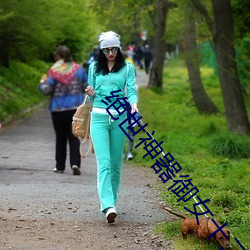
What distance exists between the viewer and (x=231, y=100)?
643 inches

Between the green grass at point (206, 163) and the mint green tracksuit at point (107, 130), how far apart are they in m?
0.67

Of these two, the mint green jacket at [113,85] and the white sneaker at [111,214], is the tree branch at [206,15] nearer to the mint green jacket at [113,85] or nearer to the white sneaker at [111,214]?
the mint green jacket at [113,85]

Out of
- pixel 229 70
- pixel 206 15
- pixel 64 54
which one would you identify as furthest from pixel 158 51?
pixel 64 54

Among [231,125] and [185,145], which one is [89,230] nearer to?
[185,145]

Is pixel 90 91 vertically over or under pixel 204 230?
over

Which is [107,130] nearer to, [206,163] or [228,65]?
[206,163]

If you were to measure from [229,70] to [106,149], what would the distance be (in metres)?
9.22

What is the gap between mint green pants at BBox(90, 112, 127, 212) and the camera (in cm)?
735

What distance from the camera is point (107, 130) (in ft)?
24.6

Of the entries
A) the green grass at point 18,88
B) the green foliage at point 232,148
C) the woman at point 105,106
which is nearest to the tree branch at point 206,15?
the green foliage at point 232,148

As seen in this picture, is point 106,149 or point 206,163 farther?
point 206,163

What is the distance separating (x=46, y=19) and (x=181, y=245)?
14152mm

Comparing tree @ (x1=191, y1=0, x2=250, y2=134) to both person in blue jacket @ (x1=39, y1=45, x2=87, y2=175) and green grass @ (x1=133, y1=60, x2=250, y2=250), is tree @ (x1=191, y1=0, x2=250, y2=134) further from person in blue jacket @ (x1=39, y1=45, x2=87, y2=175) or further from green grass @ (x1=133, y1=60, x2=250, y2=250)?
person in blue jacket @ (x1=39, y1=45, x2=87, y2=175)

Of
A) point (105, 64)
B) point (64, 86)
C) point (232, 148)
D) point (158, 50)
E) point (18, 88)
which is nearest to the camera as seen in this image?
point (105, 64)
